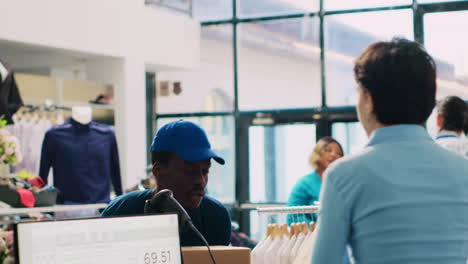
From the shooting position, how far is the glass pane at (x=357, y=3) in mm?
8625

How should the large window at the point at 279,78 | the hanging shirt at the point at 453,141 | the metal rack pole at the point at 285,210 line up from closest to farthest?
the metal rack pole at the point at 285,210, the hanging shirt at the point at 453,141, the large window at the point at 279,78

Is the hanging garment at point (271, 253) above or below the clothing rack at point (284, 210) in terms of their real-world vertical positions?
below

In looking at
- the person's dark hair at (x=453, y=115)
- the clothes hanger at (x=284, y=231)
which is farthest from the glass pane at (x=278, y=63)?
the clothes hanger at (x=284, y=231)

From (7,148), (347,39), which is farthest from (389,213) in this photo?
(347,39)

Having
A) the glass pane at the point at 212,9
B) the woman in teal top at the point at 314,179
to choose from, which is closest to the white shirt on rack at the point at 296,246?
the woman in teal top at the point at 314,179

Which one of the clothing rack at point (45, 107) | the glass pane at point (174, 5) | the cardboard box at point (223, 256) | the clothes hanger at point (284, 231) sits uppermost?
the glass pane at point (174, 5)

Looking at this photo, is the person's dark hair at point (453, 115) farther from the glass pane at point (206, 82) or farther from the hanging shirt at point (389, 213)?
the glass pane at point (206, 82)

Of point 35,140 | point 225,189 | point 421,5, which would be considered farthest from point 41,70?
point 421,5

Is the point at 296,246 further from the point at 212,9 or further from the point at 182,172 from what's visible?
the point at 212,9

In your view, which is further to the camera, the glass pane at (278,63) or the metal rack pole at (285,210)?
the glass pane at (278,63)

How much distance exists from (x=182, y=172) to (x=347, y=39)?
664cm

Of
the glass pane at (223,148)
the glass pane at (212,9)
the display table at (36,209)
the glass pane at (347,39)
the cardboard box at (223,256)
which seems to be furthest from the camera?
the glass pane at (212,9)

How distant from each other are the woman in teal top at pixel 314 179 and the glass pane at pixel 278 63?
3.19 m

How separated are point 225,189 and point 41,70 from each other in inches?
105
